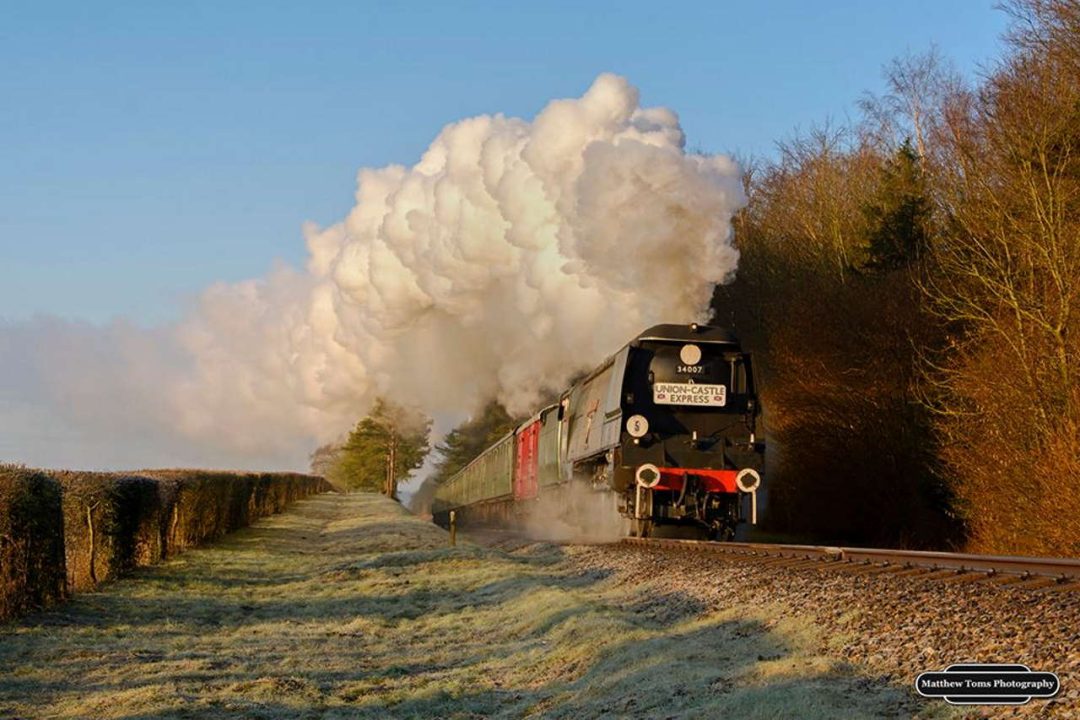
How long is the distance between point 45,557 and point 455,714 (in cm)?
645

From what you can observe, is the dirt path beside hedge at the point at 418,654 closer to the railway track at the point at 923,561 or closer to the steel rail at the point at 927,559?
the railway track at the point at 923,561

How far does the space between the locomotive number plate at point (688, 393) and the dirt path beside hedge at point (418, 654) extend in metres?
4.06

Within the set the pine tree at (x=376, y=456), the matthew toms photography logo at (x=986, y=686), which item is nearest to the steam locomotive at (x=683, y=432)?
the matthew toms photography logo at (x=986, y=686)

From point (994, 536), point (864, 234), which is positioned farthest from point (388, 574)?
point (864, 234)

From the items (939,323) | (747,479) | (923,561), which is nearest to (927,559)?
(923,561)

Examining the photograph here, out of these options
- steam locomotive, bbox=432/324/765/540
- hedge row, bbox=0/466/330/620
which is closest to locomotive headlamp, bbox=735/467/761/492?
steam locomotive, bbox=432/324/765/540

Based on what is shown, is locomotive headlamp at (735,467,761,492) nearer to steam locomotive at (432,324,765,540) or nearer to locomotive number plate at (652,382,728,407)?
steam locomotive at (432,324,765,540)

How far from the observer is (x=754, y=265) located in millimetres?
37062

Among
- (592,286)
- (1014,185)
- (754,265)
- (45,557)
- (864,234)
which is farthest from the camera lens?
(754,265)

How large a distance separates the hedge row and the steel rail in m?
8.36

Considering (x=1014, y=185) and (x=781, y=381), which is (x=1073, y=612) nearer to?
(x=1014, y=185)

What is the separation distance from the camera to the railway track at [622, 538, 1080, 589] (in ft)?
33.1

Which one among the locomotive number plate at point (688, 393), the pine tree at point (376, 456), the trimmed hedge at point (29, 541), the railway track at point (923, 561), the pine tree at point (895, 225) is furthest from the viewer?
the pine tree at point (376, 456)

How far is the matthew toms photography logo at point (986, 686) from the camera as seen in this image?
4645mm
